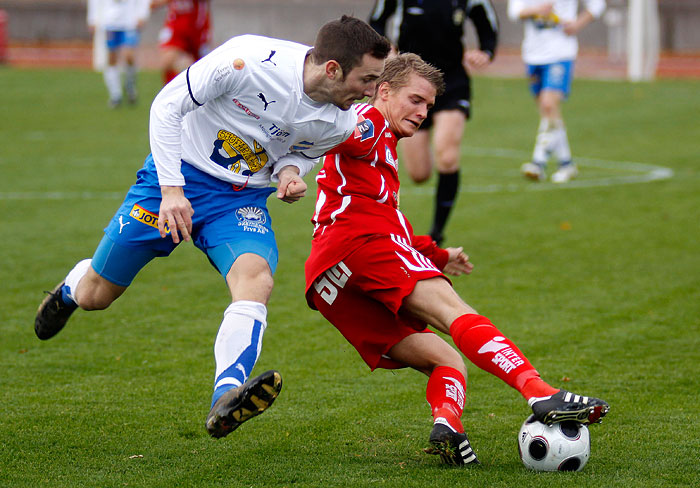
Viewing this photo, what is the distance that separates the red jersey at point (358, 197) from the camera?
13.4 feet

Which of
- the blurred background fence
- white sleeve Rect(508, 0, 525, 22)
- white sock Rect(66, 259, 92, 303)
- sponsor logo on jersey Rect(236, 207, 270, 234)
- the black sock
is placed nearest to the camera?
sponsor logo on jersey Rect(236, 207, 270, 234)

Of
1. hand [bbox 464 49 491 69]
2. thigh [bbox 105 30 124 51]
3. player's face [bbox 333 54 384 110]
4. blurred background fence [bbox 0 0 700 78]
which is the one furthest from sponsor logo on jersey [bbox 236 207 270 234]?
blurred background fence [bbox 0 0 700 78]

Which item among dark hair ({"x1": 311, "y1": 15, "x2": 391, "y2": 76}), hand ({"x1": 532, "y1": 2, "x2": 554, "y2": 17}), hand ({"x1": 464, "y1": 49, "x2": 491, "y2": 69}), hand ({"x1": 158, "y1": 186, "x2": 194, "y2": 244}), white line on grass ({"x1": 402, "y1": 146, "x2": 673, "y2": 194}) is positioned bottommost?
white line on grass ({"x1": 402, "y1": 146, "x2": 673, "y2": 194})

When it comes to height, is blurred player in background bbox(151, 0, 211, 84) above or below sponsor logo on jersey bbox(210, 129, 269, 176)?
below

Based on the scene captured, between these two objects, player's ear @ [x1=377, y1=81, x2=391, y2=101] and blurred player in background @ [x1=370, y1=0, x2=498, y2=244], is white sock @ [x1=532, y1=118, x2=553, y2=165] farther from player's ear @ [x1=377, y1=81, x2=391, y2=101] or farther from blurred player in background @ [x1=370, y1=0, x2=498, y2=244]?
player's ear @ [x1=377, y1=81, x2=391, y2=101]

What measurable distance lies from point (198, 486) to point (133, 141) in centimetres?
1157

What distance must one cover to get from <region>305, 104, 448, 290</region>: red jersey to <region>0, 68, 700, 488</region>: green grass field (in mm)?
800

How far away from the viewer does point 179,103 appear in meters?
4.09

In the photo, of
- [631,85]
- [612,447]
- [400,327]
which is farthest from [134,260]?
[631,85]

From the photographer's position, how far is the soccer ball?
3654mm

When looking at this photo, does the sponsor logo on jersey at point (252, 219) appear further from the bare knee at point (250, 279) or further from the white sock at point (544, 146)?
the white sock at point (544, 146)

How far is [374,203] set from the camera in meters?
4.21

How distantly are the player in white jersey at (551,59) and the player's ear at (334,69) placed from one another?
25.8ft

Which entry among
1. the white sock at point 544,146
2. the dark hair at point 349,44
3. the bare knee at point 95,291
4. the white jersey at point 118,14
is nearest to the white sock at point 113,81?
the white jersey at point 118,14
